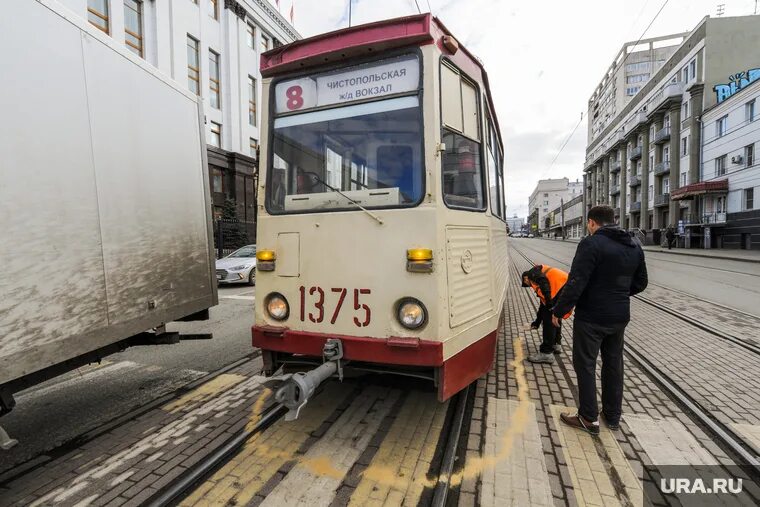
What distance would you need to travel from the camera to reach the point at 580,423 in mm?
3404

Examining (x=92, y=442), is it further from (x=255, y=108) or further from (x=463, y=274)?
(x=255, y=108)

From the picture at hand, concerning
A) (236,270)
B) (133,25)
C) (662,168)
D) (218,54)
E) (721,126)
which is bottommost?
(236,270)

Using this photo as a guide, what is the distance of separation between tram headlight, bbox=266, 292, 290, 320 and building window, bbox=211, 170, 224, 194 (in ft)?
85.3

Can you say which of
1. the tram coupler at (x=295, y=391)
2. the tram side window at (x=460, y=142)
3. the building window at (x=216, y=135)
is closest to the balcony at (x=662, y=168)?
the building window at (x=216, y=135)

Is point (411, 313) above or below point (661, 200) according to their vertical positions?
below

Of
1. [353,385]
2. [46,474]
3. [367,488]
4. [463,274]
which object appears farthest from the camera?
[353,385]

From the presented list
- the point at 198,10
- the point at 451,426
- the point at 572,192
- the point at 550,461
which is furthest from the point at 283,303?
the point at 572,192

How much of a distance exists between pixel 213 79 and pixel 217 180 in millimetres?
6861

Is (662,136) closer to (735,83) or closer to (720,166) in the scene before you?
(735,83)

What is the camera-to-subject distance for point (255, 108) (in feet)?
104

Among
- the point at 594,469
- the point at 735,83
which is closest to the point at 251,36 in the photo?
the point at 594,469

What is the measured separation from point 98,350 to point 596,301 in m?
4.01

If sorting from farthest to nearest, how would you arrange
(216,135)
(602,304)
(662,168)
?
(662,168) < (216,135) < (602,304)

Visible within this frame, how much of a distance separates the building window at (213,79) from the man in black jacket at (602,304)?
28800mm
